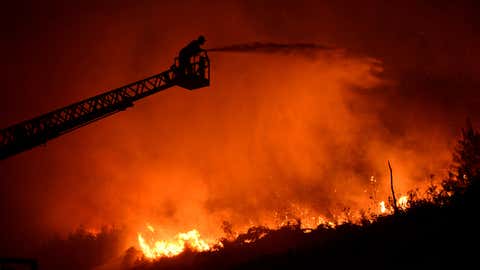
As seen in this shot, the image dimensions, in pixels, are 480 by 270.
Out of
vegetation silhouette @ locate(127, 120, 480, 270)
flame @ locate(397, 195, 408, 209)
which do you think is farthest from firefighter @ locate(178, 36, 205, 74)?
flame @ locate(397, 195, 408, 209)

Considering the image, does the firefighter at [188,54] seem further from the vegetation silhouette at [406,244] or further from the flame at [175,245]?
the flame at [175,245]

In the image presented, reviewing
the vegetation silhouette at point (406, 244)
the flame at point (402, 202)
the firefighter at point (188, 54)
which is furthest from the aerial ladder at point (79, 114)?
the flame at point (402, 202)

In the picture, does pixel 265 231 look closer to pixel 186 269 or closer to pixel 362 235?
pixel 186 269

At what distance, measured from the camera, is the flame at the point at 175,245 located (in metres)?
41.4

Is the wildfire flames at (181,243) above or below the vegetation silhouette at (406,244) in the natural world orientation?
above

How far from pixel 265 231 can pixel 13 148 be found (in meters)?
25.7

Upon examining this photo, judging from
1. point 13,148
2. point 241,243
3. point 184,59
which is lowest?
point 241,243

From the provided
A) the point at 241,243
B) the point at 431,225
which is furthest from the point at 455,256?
the point at 241,243

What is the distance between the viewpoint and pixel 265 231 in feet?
126

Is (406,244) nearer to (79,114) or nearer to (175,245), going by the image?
(79,114)

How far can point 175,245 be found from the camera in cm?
4359

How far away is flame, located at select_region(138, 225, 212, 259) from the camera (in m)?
41.4

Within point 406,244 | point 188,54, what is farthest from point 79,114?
point 406,244

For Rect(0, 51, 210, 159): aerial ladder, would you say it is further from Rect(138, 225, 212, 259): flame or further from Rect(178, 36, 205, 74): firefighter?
Rect(138, 225, 212, 259): flame
